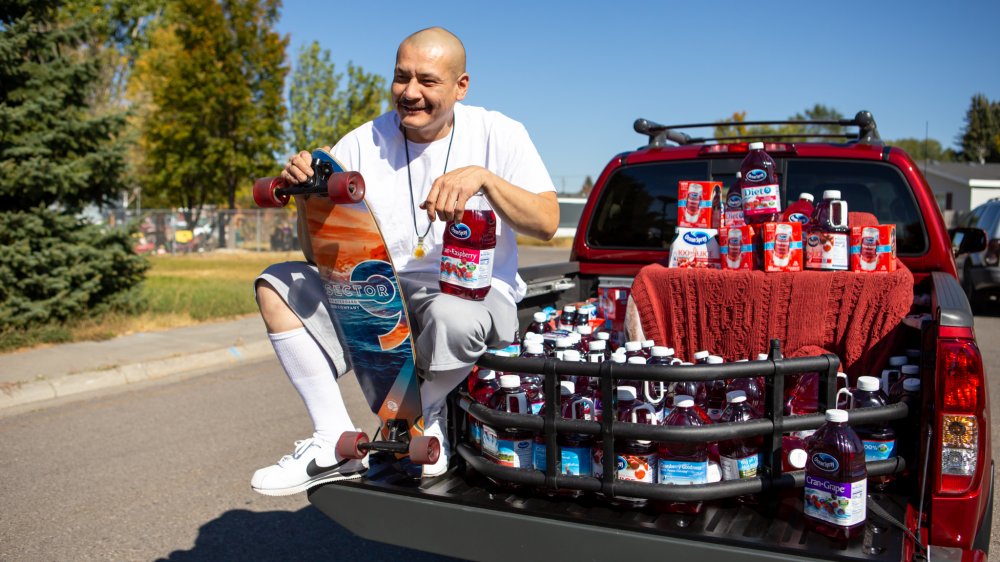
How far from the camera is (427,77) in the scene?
3.14 meters

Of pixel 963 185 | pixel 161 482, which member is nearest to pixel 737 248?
pixel 161 482

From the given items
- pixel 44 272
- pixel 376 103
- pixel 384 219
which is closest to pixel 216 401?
pixel 44 272

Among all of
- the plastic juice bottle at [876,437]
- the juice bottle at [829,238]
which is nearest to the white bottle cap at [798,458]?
the plastic juice bottle at [876,437]

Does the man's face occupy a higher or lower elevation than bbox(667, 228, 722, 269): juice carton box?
higher

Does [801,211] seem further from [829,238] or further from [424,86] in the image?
[424,86]

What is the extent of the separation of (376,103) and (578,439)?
32289mm

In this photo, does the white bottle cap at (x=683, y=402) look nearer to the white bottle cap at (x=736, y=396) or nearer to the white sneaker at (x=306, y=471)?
the white bottle cap at (x=736, y=396)

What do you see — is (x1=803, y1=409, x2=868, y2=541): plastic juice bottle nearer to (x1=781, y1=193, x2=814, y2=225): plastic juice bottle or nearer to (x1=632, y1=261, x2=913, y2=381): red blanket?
(x1=632, y1=261, x2=913, y2=381): red blanket

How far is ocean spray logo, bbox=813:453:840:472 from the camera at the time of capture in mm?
2352

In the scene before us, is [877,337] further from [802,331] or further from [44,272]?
[44,272]

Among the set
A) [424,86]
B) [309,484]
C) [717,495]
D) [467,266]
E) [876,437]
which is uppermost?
[424,86]

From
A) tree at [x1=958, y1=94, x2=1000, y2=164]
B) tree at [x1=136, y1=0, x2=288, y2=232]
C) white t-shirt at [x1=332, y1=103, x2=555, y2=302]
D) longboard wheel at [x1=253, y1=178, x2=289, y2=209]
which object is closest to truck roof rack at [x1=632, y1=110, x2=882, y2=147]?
white t-shirt at [x1=332, y1=103, x2=555, y2=302]

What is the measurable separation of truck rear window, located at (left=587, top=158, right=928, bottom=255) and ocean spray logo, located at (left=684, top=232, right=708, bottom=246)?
717mm

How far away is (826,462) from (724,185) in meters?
2.63
